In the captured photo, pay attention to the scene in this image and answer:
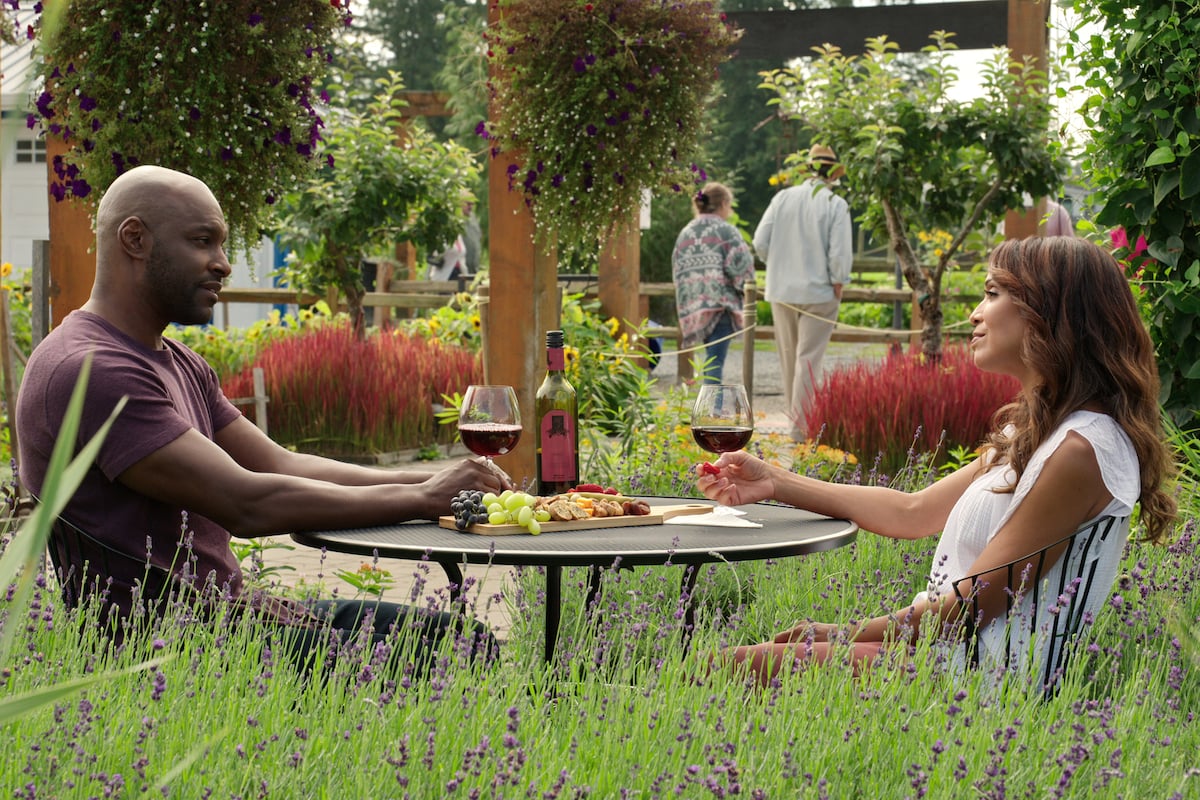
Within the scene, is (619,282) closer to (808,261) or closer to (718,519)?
(808,261)

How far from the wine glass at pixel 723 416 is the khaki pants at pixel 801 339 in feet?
19.6

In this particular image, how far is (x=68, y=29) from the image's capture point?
14.8 ft

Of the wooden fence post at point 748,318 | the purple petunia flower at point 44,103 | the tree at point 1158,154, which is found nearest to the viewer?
the tree at point 1158,154

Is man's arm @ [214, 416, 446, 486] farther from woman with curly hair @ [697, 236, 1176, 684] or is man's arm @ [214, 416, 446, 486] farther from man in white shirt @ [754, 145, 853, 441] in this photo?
man in white shirt @ [754, 145, 853, 441]

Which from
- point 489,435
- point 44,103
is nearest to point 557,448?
point 489,435

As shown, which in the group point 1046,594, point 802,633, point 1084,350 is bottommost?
point 802,633

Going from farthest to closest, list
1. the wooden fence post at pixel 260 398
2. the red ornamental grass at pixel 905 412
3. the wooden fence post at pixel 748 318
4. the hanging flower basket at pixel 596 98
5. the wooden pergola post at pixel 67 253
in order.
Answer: the wooden fence post at pixel 748 318, the wooden fence post at pixel 260 398, the red ornamental grass at pixel 905 412, the hanging flower basket at pixel 596 98, the wooden pergola post at pixel 67 253

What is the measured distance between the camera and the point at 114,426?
2396 mm

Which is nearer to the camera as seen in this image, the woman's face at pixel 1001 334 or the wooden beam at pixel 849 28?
the woman's face at pixel 1001 334

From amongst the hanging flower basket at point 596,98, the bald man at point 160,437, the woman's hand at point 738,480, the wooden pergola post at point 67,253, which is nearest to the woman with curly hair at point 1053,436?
the woman's hand at point 738,480

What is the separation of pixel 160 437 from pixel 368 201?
25.1 ft

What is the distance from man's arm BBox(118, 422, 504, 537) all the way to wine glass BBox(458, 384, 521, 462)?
Answer: 160mm

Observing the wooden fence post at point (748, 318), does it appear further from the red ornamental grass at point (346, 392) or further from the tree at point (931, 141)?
the red ornamental grass at point (346, 392)

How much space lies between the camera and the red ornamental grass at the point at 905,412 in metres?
6.46
